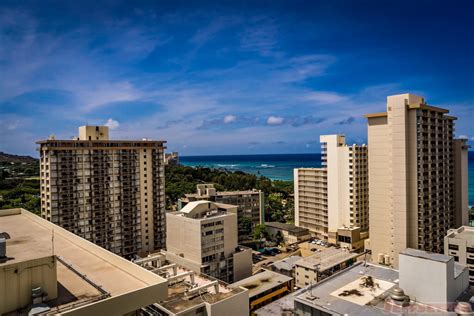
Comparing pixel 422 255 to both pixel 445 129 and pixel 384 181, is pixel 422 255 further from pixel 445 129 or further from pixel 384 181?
pixel 445 129

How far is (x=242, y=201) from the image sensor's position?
46.3 m

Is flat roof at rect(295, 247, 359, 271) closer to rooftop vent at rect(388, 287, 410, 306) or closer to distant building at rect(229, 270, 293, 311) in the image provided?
distant building at rect(229, 270, 293, 311)

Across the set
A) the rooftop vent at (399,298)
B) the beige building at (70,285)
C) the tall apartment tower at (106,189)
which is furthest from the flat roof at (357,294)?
the tall apartment tower at (106,189)

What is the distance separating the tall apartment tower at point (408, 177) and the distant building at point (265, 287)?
9305 millimetres

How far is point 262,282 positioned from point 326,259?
7864 mm

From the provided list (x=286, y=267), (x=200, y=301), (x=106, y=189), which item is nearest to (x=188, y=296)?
(x=200, y=301)

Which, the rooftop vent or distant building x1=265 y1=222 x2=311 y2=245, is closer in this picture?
the rooftop vent

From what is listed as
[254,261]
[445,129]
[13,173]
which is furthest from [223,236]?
[13,173]

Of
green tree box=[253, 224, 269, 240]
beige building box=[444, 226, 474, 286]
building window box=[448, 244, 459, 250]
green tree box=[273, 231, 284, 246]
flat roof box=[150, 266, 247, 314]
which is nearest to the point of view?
flat roof box=[150, 266, 247, 314]

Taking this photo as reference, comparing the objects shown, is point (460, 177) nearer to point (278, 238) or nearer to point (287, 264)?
point (287, 264)

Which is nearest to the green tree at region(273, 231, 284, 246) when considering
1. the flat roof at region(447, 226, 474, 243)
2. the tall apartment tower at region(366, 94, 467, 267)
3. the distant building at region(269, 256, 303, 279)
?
the distant building at region(269, 256, 303, 279)

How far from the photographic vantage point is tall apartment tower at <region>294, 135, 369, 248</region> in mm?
38531

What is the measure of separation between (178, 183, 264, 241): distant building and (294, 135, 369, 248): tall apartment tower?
6.62 metres

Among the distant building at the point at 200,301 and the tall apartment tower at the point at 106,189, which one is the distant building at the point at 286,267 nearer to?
the distant building at the point at 200,301
